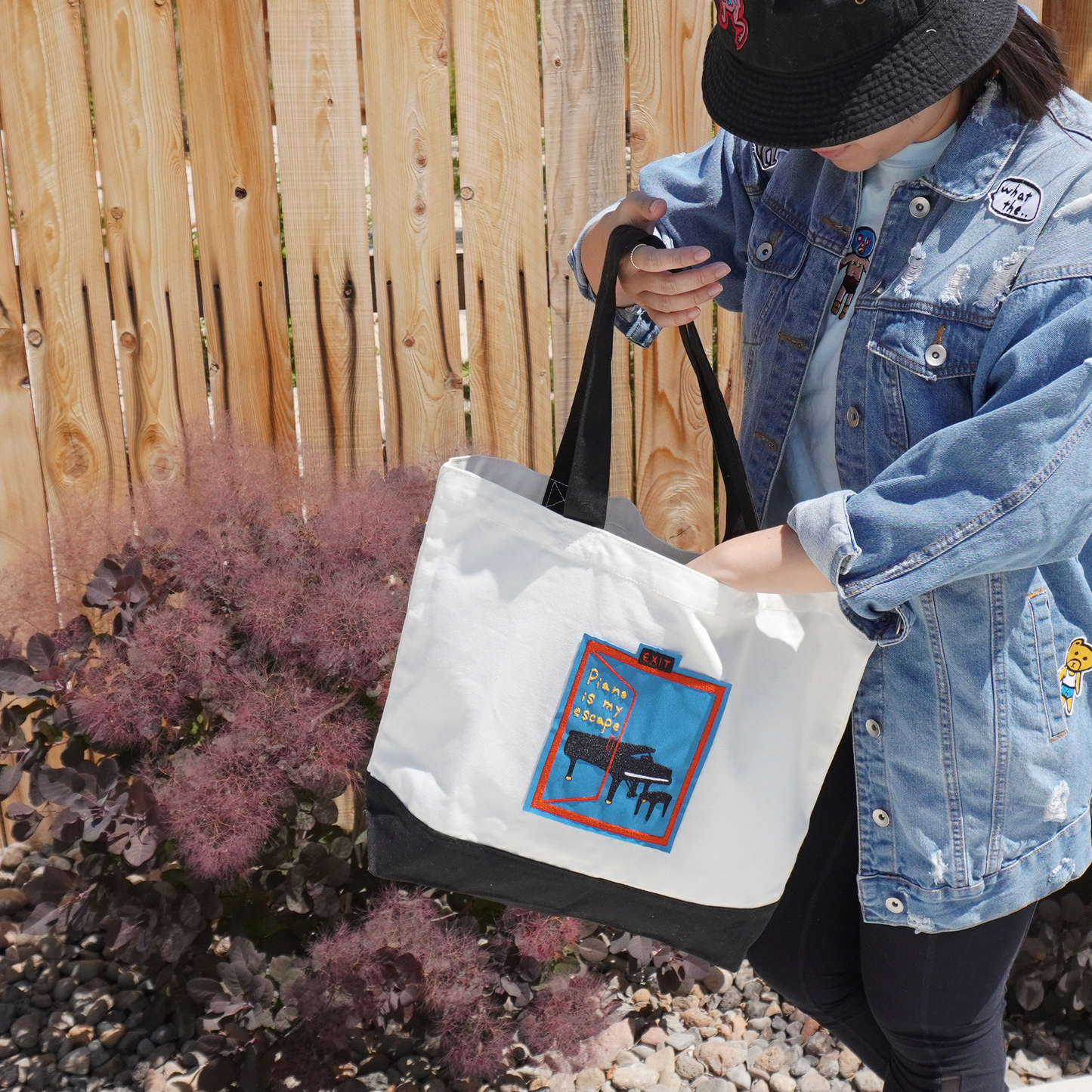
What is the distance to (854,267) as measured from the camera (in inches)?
50.4

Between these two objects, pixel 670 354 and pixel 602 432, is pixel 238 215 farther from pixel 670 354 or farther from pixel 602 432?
pixel 602 432

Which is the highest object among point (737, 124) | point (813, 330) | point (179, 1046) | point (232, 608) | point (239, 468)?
point (737, 124)

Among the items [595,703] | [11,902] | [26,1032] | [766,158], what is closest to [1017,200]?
[766,158]

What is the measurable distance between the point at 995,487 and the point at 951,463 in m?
0.04

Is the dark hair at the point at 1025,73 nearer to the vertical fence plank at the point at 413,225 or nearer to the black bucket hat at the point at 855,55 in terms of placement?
the black bucket hat at the point at 855,55

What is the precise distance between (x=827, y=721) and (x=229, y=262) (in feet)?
5.80

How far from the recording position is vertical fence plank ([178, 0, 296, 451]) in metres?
2.34

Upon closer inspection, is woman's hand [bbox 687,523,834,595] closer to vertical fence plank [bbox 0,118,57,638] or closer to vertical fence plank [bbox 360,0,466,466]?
vertical fence plank [bbox 360,0,466,466]

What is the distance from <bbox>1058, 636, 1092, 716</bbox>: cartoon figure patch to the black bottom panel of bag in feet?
1.38

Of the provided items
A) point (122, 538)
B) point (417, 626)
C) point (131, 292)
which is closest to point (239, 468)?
point (122, 538)

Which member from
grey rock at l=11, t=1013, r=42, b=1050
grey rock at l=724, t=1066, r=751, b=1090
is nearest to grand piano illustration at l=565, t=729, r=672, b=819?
grey rock at l=724, t=1066, r=751, b=1090

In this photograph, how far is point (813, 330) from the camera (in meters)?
1.32

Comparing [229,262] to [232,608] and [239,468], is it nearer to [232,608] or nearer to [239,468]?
[239,468]

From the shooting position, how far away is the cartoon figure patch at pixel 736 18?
1088 mm
